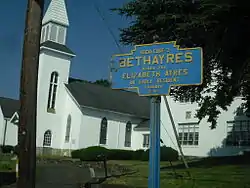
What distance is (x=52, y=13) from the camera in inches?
1868

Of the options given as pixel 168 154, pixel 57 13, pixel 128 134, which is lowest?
pixel 168 154

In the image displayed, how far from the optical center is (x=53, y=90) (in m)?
44.4

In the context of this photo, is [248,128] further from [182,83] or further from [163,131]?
[182,83]

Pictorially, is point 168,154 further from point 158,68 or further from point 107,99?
point 158,68

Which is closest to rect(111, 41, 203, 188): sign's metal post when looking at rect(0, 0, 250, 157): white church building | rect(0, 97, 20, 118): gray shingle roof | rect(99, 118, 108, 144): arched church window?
rect(0, 0, 250, 157): white church building

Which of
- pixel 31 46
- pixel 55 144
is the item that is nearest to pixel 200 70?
pixel 31 46

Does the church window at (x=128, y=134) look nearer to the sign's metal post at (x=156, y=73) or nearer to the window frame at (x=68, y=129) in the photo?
the window frame at (x=68, y=129)

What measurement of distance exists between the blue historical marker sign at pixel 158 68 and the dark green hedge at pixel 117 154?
71.3 feet

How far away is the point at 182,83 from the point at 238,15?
352 inches

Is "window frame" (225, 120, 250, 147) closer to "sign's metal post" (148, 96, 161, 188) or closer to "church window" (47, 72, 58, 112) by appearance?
"church window" (47, 72, 58, 112)

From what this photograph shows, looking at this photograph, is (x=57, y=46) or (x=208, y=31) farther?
(x=57, y=46)

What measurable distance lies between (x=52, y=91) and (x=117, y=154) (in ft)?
37.1

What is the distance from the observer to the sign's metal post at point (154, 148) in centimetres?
763

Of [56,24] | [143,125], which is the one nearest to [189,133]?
[143,125]
